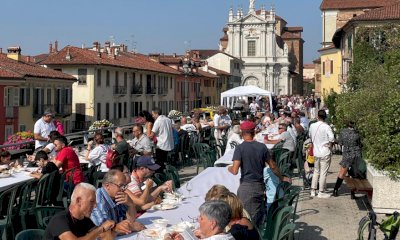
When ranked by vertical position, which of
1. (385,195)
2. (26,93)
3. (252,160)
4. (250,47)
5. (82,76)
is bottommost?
(385,195)

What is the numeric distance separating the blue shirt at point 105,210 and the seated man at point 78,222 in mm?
506

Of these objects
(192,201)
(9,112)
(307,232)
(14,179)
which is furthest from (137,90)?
(192,201)

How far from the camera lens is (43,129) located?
A: 36.9 ft

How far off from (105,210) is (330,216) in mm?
4784

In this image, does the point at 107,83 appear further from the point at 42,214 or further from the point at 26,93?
the point at 42,214

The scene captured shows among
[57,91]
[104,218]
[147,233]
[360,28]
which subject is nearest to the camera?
[147,233]

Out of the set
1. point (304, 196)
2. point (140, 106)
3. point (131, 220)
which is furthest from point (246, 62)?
point (131, 220)

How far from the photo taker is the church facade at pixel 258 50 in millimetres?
89562

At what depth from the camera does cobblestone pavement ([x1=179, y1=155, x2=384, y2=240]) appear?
8078mm

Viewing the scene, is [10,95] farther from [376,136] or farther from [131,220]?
[131,220]

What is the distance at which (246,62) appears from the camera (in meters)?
89.9

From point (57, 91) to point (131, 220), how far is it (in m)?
42.5

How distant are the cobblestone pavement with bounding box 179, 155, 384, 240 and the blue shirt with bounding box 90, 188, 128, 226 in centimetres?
310

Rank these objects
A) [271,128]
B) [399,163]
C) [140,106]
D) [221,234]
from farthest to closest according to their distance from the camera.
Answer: [140,106]
[271,128]
[399,163]
[221,234]
